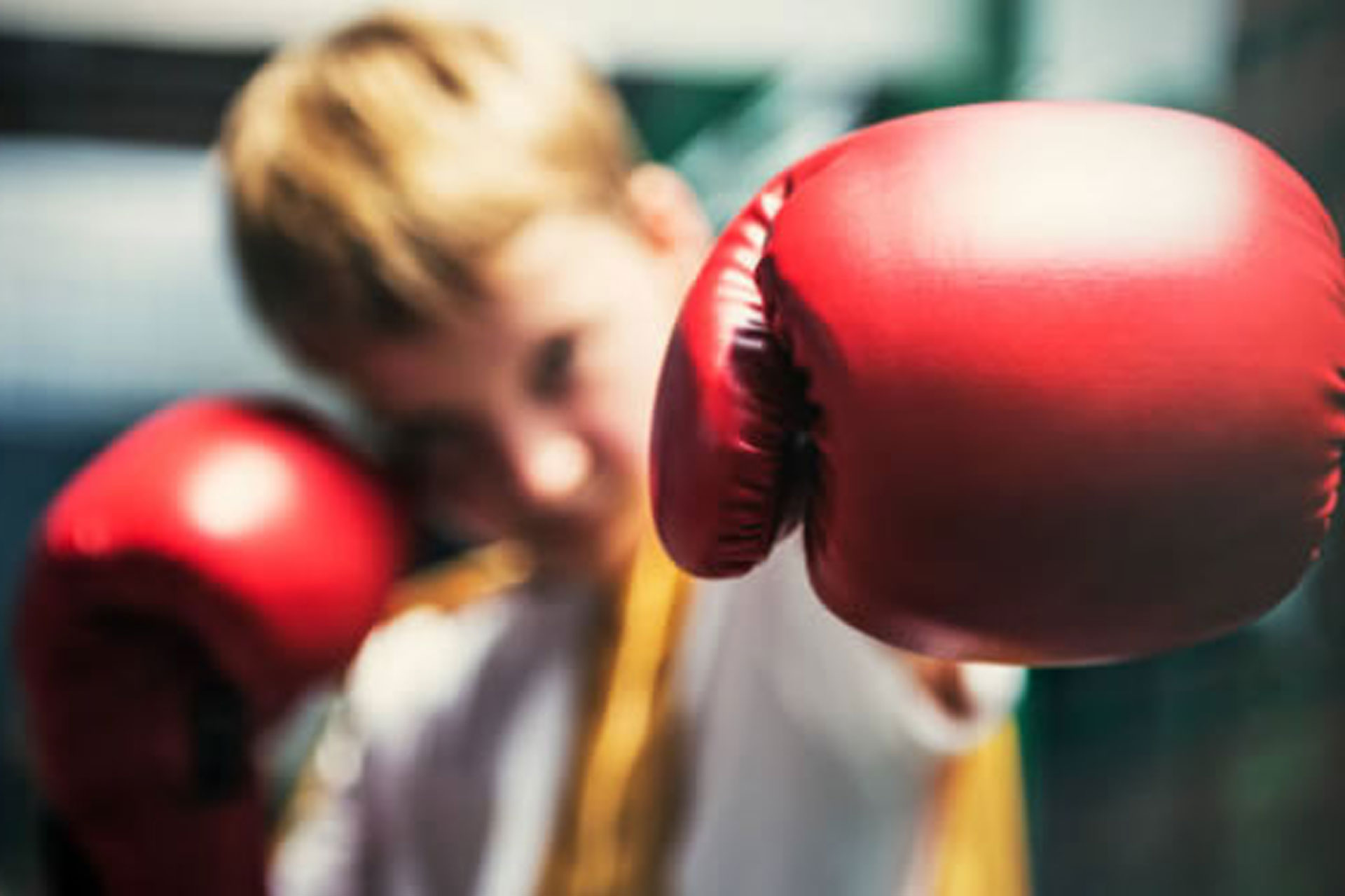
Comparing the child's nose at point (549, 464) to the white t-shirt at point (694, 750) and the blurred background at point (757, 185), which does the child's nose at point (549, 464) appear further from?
the blurred background at point (757, 185)

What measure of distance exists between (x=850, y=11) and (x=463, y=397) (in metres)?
0.79

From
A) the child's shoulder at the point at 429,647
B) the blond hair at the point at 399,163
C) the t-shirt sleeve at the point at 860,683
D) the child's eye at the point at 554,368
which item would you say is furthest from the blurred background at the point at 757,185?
the child's shoulder at the point at 429,647

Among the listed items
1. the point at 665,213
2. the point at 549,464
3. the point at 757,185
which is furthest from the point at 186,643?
the point at 757,185

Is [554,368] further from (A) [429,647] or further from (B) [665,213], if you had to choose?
(A) [429,647]

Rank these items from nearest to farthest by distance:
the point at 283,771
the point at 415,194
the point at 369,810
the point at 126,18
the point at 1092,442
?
1. the point at 1092,442
2. the point at 415,194
3. the point at 369,810
4. the point at 126,18
5. the point at 283,771

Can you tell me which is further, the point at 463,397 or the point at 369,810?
the point at 369,810

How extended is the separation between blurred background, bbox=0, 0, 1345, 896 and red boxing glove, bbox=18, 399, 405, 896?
0.41 m

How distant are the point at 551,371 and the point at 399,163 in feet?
0.55

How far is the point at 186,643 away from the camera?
97cm

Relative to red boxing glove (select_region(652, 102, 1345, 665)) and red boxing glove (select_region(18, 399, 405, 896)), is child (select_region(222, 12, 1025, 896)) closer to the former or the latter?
red boxing glove (select_region(18, 399, 405, 896))

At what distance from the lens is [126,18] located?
138 cm

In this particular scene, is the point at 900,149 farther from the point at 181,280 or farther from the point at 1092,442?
the point at 181,280

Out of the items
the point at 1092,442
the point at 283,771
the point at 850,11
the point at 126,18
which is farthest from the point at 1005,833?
the point at 126,18

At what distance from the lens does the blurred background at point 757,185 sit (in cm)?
101
